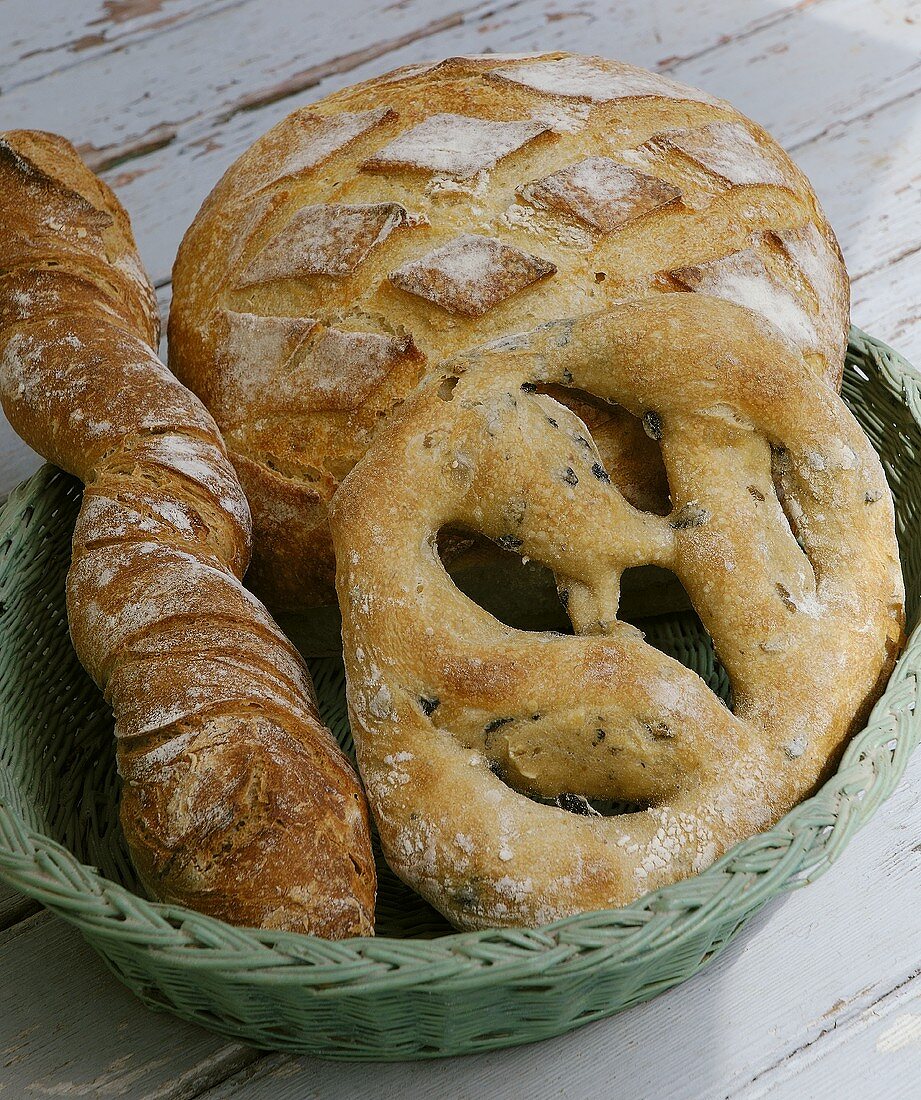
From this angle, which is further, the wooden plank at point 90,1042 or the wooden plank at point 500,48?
the wooden plank at point 500,48

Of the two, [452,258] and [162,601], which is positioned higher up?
[452,258]

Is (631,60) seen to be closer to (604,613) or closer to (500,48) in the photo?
(500,48)

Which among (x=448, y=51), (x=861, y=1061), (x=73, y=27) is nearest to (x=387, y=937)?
(x=861, y=1061)

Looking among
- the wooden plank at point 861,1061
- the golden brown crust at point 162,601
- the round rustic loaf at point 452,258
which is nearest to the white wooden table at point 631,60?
the wooden plank at point 861,1061

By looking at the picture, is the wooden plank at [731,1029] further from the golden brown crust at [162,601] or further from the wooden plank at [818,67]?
the wooden plank at [818,67]

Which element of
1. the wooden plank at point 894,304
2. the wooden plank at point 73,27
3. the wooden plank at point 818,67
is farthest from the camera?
the wooden plank at point 73,27

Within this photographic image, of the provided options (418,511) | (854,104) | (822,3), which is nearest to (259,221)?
(418,511)
